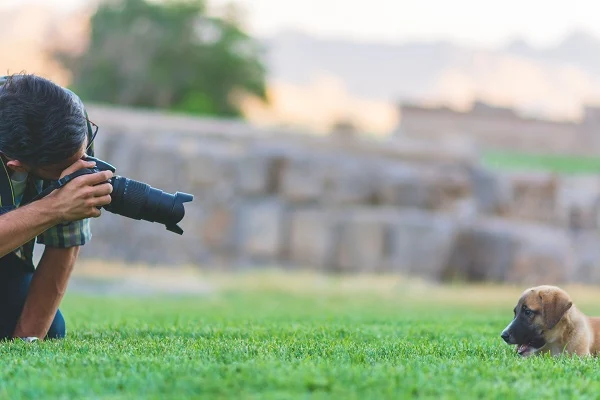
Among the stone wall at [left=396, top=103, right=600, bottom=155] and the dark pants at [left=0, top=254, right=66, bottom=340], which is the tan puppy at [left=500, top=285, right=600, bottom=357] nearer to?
the dark pants at [left=0, top=254, right=66, bottom=340]

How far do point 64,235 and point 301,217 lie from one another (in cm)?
1669

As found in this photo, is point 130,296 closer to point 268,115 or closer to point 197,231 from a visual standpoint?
point 197,231

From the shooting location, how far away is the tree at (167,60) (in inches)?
1649

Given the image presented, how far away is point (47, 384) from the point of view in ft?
12.0

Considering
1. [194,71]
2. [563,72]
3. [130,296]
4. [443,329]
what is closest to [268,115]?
[194,71]

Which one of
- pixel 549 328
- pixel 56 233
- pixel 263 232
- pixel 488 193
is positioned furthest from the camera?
pixel 488 193

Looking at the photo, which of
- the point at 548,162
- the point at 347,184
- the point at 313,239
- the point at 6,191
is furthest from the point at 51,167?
the point at 548,162

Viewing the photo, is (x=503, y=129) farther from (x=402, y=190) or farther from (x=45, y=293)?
(x=45, y=293)

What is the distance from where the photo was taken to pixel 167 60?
42812 millimetres

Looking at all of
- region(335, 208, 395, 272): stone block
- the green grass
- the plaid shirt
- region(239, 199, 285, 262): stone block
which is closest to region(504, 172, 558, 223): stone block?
region(335, 208, 395, 272): stone block

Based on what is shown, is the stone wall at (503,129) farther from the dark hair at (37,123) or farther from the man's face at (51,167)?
the dark hair at (37,123)

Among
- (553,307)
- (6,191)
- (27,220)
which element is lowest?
(553,307)

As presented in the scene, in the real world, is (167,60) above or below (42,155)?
above

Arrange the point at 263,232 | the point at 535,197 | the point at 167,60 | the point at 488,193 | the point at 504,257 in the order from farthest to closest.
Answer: the point at 167,60, the point at 535,197, the point at 488,193, the point at 504,257, the point at 263,232
